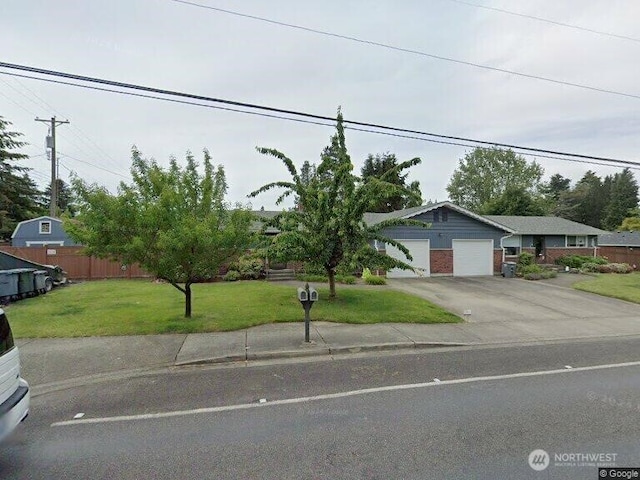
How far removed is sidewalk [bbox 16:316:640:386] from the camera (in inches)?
241

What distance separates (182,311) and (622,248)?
33.5m

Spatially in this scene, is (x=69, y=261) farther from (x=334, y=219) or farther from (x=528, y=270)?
(x=528, y=270)

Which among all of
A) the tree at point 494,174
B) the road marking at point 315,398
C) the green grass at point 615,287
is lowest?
the green grass at point 615,287

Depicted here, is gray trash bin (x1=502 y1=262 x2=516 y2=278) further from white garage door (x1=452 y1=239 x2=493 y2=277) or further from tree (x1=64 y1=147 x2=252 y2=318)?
tree (x1=64 y1=147 x2=252 y2=318)

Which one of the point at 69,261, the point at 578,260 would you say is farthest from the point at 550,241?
the point at 69,261

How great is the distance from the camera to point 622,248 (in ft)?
92.7

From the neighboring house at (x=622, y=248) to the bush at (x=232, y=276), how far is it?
2709 cm

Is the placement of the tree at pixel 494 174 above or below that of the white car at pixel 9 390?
above

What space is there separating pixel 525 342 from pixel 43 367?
373 inches

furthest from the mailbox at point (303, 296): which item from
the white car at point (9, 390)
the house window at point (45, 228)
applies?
the house window at point (45, 228)

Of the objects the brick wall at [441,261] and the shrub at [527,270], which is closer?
the shrub at [527,270]

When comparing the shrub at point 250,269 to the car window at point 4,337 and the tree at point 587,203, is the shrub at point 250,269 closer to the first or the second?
the car window at point 4,337

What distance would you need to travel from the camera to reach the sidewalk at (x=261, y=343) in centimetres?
613

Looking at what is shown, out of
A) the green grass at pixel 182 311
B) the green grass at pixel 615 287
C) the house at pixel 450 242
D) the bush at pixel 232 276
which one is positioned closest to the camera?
the green grass at pixel 182 311
